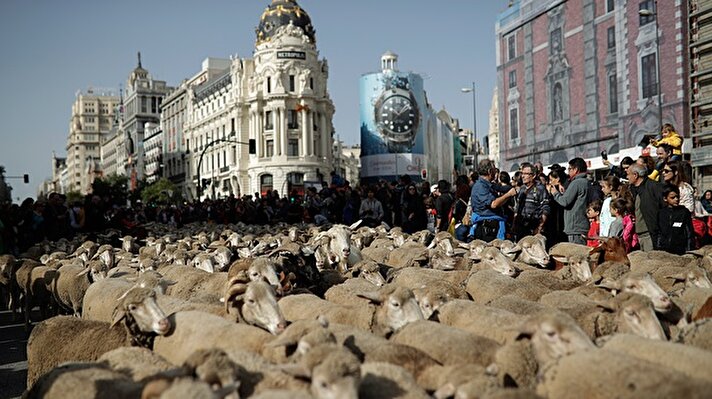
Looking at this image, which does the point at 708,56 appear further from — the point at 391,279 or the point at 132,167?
the point at 132,167

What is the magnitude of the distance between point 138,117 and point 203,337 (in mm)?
135492

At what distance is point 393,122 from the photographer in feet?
236

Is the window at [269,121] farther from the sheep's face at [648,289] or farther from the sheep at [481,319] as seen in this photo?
the sheep's face at [648,289]

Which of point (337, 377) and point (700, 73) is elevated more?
point (700, 73)

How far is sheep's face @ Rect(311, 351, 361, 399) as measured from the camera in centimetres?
339

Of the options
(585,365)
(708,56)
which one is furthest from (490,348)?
(708,56)

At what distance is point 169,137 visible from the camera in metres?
105

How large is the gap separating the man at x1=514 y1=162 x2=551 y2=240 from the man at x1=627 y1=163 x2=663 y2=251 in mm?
1535

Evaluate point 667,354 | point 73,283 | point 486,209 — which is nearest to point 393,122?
point 486,209

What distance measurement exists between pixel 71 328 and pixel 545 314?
11.7 feet

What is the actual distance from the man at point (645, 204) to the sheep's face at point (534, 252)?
1127 mm

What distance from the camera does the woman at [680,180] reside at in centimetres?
870

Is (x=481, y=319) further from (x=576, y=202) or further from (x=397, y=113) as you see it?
(x=397, y=113)

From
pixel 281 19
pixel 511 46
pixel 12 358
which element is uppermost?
pixel 281 19
